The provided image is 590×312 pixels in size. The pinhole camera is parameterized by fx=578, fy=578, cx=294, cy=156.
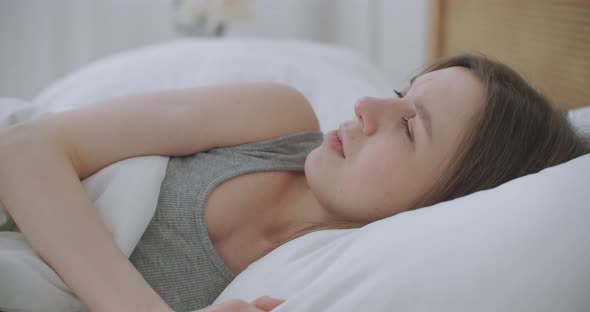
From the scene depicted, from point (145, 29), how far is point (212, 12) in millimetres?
390

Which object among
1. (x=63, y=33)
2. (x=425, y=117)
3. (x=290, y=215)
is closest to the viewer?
(x=425, y=117)

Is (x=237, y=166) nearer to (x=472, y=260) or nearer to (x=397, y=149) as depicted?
(x=397, y=149)

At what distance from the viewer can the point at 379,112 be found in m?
0.84

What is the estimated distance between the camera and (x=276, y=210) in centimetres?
94

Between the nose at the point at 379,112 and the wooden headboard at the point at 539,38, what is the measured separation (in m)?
0.46

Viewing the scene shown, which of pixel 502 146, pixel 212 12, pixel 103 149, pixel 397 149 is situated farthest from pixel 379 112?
pixel 212 12

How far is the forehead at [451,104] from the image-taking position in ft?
2.67

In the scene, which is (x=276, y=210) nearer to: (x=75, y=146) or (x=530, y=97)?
(x=75, y=146)

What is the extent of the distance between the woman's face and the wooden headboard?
439mm

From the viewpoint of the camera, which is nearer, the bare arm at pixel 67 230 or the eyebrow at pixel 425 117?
the bare arm at pixel 67 230

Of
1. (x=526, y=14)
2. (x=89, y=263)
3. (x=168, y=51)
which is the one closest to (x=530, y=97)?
(x=89, y=263)

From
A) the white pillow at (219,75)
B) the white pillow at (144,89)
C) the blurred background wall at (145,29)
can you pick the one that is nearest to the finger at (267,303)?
the white pillow at (144,89)

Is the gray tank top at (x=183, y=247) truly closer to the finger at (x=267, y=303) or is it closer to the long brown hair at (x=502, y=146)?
the finger at (x=267, y=303)

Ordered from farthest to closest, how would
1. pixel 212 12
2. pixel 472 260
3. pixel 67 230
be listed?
1. pixel 212 12
2. pixel 67 230
3. pixel 472 260
